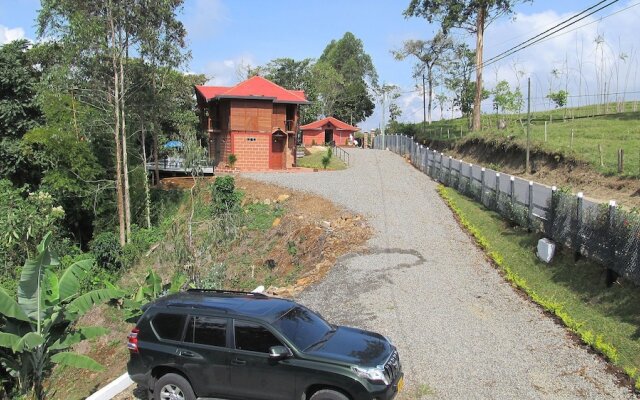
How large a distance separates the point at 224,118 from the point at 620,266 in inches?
1347

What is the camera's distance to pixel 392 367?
739cm

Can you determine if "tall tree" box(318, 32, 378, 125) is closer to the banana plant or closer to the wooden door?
the wooden door

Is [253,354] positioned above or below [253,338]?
below

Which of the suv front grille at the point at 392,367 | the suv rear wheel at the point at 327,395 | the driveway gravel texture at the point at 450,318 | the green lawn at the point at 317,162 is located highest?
the green lawn at the point at 317,162

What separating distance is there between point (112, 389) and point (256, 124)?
107 feet

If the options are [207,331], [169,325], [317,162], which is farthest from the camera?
[317,162]

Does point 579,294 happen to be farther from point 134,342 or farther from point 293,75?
point 293,75

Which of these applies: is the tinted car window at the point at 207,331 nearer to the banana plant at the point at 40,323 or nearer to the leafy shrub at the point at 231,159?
the banana plant at the point at 40,323

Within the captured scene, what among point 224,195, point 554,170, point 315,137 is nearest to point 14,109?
point 224,195

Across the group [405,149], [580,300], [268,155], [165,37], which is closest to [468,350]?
[580,300]

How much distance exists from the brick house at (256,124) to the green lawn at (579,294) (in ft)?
79.7

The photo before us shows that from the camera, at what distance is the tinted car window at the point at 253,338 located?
24.4 ft

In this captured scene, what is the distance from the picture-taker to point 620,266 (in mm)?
11914

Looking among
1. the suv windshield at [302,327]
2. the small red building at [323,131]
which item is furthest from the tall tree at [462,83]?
the suv windshield at [302,327]
